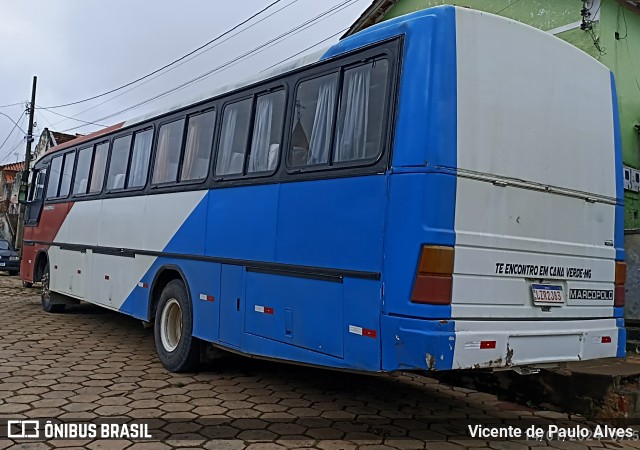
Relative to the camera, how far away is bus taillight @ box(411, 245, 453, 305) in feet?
11.9

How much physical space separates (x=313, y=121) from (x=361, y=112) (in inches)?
22.5

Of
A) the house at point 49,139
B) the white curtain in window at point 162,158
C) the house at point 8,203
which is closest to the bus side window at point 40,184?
the white curtain in window at point 162,158

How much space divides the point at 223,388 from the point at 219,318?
2.63ft

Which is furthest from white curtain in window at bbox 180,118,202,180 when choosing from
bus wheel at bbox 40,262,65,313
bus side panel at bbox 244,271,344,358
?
bus wheel at bbox 40,262,65,313

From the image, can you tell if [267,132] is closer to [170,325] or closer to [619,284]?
[170,325]

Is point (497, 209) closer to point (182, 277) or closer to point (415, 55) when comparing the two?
point (415, 55)

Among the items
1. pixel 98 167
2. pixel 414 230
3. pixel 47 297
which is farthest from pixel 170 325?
pixel 47 297

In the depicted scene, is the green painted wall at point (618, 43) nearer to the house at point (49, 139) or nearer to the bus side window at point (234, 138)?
the bus side window at point (234, 138)

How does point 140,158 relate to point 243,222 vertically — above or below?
above

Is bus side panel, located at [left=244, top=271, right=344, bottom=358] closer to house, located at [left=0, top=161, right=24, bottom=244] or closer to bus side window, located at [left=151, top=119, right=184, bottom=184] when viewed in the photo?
bus side window, located at [left=151, top=119, right=184, bottom=184]

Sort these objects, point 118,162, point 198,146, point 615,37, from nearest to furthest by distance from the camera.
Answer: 1. point 198,146
2. point 118,162
3. point 615,37

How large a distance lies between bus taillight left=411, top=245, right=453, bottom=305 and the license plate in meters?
0.88

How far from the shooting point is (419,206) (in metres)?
3.67

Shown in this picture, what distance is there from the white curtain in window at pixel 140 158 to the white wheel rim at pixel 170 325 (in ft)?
5.79
